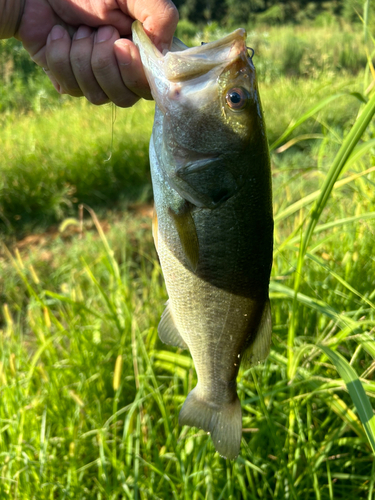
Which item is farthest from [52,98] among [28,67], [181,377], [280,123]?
[181,377]

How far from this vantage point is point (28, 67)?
9.19 meters

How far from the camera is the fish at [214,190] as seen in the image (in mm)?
1011

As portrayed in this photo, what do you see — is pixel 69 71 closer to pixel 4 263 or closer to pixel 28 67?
pixel 4 263

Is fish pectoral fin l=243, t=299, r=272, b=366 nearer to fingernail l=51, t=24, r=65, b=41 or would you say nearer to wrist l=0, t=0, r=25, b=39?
fingernail l=51, t=24, r=65, b=41

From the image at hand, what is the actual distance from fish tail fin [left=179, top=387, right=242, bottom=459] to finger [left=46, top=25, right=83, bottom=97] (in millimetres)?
1059

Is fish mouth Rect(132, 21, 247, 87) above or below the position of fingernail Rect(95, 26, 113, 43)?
below

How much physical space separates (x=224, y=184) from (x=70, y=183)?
4.96 meters

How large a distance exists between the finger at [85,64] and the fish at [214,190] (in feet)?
0.78

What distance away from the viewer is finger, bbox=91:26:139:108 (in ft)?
4.14

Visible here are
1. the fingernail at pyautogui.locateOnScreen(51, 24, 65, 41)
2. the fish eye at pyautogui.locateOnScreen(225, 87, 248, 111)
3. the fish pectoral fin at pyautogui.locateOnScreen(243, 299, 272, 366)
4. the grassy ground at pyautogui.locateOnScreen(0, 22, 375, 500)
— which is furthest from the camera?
the grassy ground at pyautogui.locateOnScreen(0, 22, 375, 500)

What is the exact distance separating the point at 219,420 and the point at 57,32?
132 cm

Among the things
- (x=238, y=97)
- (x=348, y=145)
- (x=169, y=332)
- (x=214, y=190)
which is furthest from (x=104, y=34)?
(x=169, y=332)

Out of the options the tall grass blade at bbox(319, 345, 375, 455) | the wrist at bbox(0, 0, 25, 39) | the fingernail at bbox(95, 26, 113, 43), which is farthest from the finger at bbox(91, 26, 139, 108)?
the tall grass blade at bbox(319, 345, 375, 455)

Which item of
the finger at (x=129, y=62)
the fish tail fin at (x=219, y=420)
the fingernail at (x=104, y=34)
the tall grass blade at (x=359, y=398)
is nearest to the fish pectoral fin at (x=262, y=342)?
the fish tail fin at (x=219, y=420)
